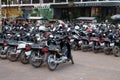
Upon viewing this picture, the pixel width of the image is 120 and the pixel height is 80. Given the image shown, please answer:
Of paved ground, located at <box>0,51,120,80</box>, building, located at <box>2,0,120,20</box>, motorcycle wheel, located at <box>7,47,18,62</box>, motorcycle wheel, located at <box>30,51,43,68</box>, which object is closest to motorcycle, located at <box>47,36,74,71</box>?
paved ground, located at <box>0,51,120,80</box>

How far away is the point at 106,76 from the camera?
370 inches

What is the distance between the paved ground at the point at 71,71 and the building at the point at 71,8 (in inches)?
1256

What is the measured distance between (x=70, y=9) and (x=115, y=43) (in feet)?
131

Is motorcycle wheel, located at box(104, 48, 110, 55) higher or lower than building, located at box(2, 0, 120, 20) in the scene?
lower

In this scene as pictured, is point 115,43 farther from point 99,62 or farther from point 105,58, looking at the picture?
point 99,62

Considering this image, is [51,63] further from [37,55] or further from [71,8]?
[71,8]

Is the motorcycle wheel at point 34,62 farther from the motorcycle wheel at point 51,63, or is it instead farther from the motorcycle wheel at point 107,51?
the motorcycle wheel at point 107,51

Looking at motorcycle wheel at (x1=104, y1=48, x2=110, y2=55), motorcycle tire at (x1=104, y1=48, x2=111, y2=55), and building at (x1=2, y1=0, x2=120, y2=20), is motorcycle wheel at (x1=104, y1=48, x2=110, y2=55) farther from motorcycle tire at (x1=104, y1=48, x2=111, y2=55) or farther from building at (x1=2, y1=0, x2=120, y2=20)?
building at (x1=2, y1=0, x2=120, y2=20)

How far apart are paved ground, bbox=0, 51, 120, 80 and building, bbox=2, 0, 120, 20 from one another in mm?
31909

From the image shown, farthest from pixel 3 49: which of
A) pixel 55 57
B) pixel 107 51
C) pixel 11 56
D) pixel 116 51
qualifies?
pixel 116 51

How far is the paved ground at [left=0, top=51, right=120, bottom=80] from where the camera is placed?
9320mm

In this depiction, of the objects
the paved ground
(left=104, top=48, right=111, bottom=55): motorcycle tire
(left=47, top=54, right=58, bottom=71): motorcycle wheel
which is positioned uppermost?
(left=47, top=54, right=58, bottom=71): motorcycle wheel

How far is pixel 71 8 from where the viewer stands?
52.3 m

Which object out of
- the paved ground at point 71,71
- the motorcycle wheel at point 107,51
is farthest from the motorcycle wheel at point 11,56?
the motorcycle wheel at point 107,51
